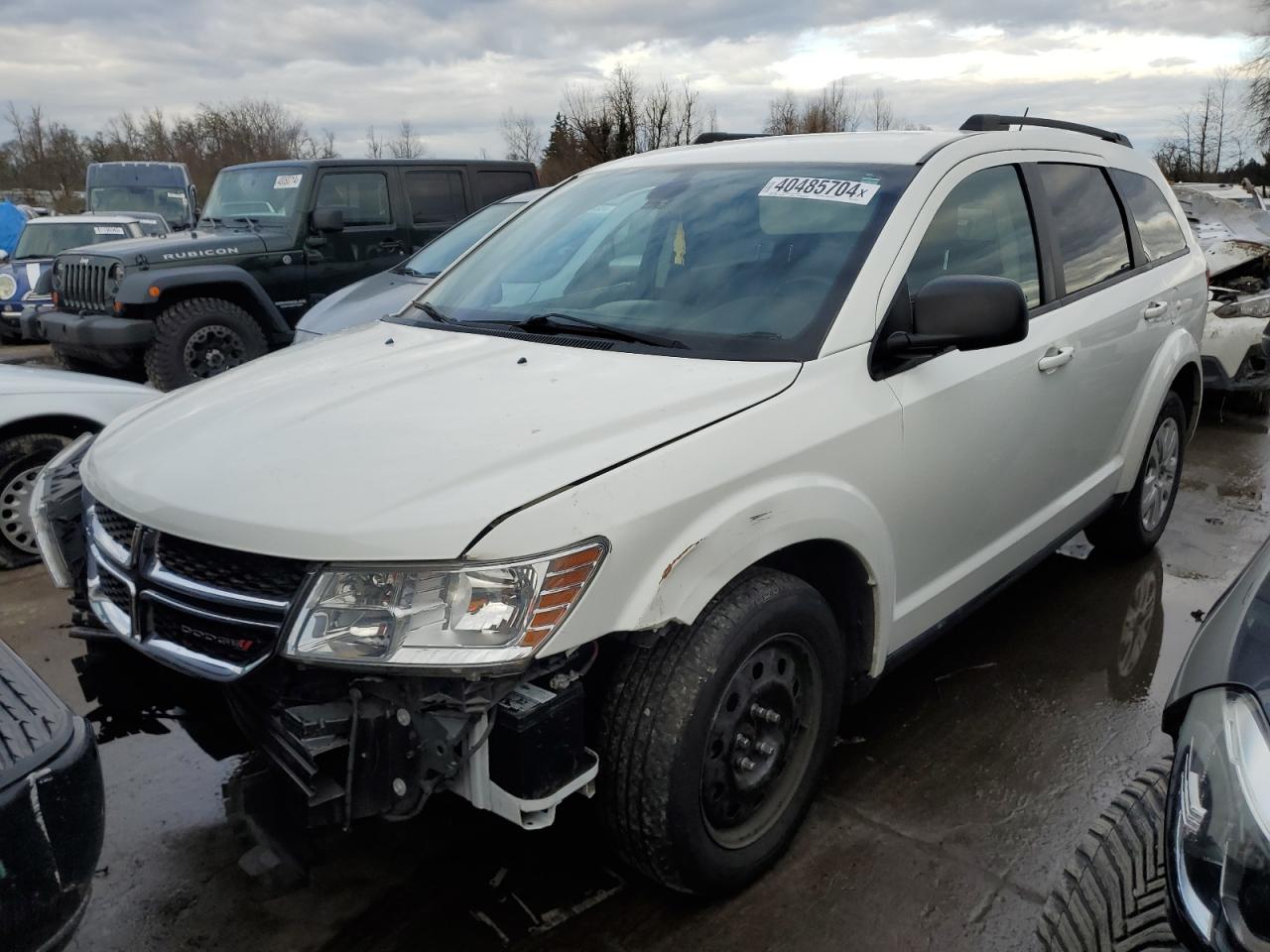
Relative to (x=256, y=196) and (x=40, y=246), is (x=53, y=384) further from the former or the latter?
(x=40, y=246)

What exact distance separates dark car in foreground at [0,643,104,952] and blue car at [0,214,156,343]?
11.7 meters

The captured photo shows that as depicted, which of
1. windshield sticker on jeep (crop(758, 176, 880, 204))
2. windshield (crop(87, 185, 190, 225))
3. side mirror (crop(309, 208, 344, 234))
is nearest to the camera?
windshield sticker on jeep (crop(758, 176, 880, 204))

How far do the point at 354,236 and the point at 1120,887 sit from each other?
8615 millimetres

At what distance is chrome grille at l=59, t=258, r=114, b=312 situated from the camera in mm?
8234

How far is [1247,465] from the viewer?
6.62 m

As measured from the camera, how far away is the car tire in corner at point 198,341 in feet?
25.8

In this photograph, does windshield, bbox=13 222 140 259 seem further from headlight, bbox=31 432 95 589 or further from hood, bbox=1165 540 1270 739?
hood, bbox=1165 540 1270 739

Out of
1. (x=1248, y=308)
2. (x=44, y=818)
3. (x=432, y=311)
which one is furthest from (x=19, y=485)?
(x=1248, y=308)

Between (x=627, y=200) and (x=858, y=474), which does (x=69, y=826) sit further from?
(x=627, y=200)

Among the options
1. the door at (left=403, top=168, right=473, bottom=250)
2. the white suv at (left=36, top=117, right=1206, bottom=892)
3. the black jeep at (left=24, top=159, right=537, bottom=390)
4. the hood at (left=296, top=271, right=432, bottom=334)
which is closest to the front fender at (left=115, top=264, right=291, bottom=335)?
the black jeep at (left=24, top=159, right=537, bottom=390)

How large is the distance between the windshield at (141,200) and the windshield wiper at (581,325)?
594 inches

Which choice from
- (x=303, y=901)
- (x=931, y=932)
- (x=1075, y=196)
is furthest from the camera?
(x=1075, y=196)

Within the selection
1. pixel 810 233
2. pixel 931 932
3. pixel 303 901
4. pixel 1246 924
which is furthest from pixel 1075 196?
pixel 303 901

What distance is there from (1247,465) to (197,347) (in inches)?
310
